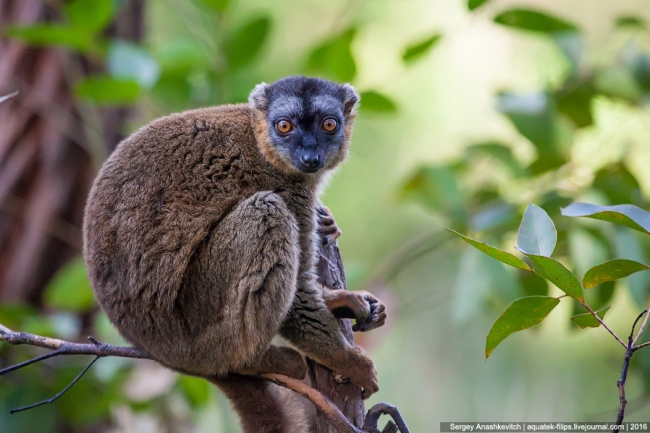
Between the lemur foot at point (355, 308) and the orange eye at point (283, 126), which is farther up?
the orange eye at point (283, 126)

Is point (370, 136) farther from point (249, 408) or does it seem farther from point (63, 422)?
point (249, 408)

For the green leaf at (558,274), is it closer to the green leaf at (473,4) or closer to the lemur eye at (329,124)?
the lemur eye at (329,124)

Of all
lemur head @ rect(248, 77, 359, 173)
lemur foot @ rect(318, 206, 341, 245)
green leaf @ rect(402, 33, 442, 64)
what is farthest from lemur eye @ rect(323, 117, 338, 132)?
green leaf @ rect(402, 33, 442, 64)

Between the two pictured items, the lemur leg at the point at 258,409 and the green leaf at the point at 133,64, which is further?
the green leaf at the point at 133,64

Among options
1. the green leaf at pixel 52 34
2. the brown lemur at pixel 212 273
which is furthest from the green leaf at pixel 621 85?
the green leaf at pixel 52 34

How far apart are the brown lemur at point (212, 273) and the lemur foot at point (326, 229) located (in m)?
0.18

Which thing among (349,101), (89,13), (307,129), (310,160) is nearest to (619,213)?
(310,160)

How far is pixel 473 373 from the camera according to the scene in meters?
10.4

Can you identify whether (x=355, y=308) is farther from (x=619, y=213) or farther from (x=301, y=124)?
(x=619, y=213)

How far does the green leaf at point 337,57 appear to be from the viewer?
6.42 m

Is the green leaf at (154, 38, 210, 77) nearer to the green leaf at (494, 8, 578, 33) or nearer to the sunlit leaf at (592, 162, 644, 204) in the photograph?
the green leaf at (494, 8, 578, 33)

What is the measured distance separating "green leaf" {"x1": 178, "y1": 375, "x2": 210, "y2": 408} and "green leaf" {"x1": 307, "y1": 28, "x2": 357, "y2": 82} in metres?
3.34

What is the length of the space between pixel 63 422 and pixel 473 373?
616cm

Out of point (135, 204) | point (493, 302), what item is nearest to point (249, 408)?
point (135, 204)
